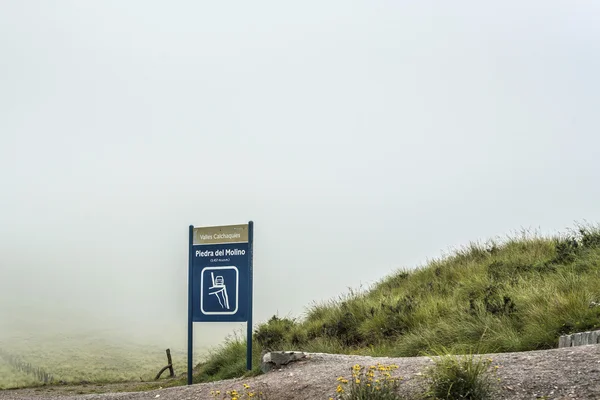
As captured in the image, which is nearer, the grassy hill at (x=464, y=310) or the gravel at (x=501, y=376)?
the gravel at (x=501, y=376)

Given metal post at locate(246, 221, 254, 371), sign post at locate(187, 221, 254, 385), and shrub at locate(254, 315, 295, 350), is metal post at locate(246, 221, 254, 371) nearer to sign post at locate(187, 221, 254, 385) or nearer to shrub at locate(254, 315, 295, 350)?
sign post at locate(187, 221, 254, 385)

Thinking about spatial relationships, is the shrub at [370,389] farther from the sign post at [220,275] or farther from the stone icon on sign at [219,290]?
the stone icon on sign at [219,290]

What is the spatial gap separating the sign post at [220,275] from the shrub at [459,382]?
19.4ft

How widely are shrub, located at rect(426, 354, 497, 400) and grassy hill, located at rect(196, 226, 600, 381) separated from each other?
1535 mm

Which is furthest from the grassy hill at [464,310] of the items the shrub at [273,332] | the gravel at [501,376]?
the gravel at [501,376]

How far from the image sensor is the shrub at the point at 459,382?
514cm

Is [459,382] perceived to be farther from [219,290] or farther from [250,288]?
[219,290]

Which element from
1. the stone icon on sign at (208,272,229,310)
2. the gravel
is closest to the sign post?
the stone icon on sign at (208,272,229,310)

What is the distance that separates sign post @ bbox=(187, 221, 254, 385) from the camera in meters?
11.0

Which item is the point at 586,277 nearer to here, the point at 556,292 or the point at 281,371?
the point at 556,292

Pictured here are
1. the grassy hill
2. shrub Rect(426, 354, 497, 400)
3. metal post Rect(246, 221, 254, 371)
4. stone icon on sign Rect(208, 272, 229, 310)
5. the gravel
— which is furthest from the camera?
stone icon on sign Rect(208, 272, 229, 310)

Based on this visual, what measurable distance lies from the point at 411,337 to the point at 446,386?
4.57m

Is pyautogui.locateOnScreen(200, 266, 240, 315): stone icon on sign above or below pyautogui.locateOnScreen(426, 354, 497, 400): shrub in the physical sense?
above

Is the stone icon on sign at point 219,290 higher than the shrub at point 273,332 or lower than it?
higher
